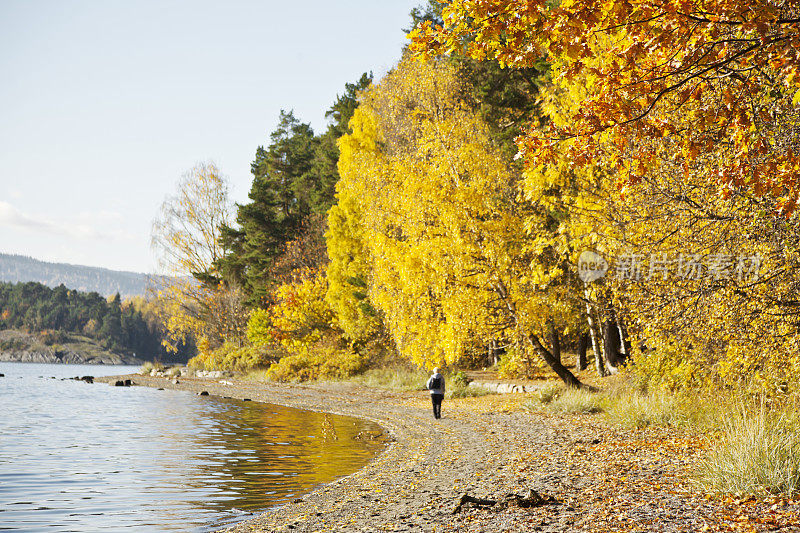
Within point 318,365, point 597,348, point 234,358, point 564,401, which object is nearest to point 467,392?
point 597,348

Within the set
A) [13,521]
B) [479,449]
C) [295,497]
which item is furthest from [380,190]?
[13,521]

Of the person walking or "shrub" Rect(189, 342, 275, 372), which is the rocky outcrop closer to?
"shrub" Rect(189, 342, 275, 372)

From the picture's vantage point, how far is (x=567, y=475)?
329 inches

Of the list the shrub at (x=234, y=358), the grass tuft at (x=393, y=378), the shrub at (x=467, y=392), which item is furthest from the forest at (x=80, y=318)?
the shrub at (x=467, y=392)

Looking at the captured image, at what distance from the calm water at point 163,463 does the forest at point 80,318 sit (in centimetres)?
Result: 11497

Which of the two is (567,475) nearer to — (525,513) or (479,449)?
(525,513)

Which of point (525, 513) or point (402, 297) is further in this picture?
point (402, 297)

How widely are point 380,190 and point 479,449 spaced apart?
45.4 ft

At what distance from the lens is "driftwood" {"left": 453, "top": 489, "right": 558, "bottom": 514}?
270 inches

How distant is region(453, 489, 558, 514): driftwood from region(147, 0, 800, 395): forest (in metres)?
3.62

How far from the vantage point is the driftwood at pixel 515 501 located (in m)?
6.85

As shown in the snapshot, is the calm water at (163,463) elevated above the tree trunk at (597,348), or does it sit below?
below

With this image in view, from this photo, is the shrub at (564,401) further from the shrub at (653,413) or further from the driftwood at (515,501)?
the driftwood at (515,501)

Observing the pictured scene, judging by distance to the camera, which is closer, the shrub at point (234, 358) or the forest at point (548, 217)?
the forest at point (548, 217)
